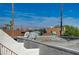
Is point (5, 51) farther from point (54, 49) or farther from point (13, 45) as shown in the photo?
point (54, 49)

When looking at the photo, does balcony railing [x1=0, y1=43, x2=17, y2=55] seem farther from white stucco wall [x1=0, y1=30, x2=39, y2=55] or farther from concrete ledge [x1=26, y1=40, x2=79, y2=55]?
concrete ledge [x1=26, y1=40, x2=79, y2=55]

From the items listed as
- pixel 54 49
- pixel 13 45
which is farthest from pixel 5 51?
pixel 54 49

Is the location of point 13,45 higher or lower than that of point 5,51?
higher

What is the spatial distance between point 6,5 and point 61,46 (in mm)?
1238

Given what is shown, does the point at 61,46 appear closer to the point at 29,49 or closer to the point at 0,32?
the point at 29,49

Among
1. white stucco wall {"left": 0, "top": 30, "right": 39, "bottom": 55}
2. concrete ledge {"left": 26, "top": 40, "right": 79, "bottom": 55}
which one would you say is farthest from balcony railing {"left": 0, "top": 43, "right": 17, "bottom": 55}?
concrete ledge {"left": 26, "top": 40, "right": 79, "bottom": 55}

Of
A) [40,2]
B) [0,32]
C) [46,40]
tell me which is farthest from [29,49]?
[40,2]

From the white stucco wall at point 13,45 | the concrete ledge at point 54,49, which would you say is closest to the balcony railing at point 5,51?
the white stucco wall at point 13,45

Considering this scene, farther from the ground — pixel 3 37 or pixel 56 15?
pixel 56 15

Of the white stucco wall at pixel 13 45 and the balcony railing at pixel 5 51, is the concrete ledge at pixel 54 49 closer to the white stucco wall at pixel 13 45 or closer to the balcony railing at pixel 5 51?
the white stucco wall at pixel 13 45
